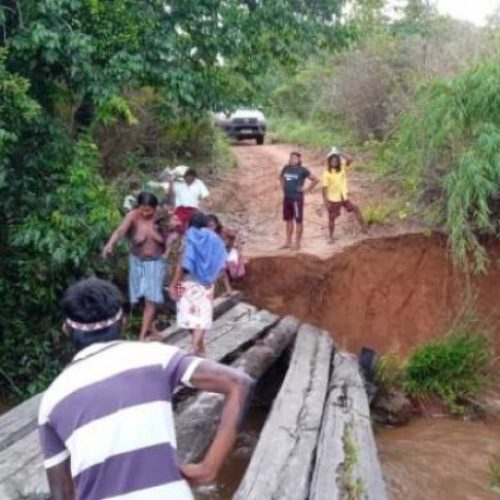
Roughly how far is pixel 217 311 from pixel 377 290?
99.6 inches

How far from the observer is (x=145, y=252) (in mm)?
8266

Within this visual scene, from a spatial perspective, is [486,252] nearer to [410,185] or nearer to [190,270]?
[410,185]

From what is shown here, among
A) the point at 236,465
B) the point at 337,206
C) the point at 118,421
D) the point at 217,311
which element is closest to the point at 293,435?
the point at 236,465

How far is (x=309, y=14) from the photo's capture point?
10570 millimetres

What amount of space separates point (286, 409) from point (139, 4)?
4832 mm

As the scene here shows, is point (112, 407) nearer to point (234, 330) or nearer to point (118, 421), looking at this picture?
point (118, 421)

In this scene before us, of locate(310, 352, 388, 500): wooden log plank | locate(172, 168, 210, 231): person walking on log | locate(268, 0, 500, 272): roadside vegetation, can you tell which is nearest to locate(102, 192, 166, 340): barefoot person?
locate(172, 168, 210, 231): person walking on log

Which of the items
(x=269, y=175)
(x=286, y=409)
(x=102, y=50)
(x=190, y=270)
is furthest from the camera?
(x=269, y=175)

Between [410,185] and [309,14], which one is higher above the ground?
[309,14]

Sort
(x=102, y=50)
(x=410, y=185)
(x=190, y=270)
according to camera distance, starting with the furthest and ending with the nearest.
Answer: (x=410, y=185), (x=102, y=50), (x=190, y=270)

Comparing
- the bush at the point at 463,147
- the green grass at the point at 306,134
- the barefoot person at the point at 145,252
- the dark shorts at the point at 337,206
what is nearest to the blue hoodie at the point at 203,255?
the barefoot person at the point at 145,252

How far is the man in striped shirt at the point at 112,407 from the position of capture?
235 cm

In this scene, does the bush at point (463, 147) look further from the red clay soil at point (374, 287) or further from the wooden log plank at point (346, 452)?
the wooden log plank at point (346, 452)

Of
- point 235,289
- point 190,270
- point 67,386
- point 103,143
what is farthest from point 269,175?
point 67,386
